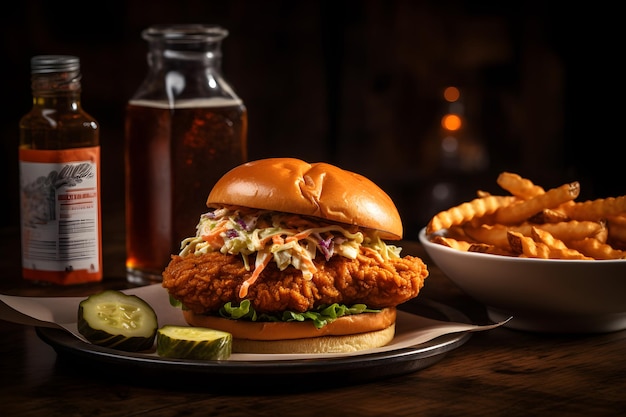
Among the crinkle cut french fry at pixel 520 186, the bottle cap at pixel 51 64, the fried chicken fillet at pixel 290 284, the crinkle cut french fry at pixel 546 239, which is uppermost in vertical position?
the bottle cap at pixel 51 64

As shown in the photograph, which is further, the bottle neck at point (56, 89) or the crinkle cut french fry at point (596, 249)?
the bottle neck at point (56, 89)

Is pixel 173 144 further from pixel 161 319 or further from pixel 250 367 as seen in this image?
pixel 250 367

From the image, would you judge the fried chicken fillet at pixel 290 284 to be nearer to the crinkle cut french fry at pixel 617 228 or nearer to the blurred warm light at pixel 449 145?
the crinkle cut french fry at pixel 617 228

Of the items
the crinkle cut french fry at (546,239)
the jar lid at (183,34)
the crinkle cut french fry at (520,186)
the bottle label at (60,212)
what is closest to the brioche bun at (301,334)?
the crinkle cut french fry at (546,239)

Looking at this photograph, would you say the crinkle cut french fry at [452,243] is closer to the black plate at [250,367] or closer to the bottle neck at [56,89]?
the black plate at [250,367]

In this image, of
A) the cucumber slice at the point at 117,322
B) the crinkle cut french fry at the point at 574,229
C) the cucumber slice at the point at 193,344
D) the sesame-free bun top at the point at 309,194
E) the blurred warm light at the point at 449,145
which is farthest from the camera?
the blurred warm light at the point at 449,145

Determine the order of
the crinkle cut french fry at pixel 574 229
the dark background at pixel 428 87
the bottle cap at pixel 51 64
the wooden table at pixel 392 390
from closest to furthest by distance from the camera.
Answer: the wooden table at pixel 392 390 → the crinkle cut french fry at pixel 574 229 → the bottle cap at pixel 51 64 → the dark background at pixel 428 87

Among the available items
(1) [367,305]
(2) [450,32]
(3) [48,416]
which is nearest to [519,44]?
(2) [450,32]

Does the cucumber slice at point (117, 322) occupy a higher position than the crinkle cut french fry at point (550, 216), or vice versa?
the crinkle cut french fry at point (550, 216)
